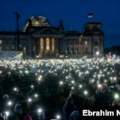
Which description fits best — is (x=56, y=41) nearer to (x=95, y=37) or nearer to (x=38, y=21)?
(x=95, y=37)

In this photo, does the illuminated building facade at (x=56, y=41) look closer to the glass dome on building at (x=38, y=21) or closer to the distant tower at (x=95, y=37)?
the distant tower at (x=95, y=37)

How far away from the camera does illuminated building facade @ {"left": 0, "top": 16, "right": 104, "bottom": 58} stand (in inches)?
5187

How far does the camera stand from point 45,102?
1800 cm

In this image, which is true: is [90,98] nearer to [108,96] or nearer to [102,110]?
[108,96]

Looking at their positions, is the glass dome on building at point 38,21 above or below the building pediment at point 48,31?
above

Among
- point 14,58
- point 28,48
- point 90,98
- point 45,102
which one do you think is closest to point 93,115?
point 90,98

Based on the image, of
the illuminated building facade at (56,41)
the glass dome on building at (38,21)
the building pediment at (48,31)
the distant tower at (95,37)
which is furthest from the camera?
the glass dome on building at (38,21)

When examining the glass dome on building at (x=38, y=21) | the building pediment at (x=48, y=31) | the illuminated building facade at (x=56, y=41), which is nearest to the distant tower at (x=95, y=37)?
the illuminated building facade at (x=56, y=41)

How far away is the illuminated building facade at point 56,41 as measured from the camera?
432 feet

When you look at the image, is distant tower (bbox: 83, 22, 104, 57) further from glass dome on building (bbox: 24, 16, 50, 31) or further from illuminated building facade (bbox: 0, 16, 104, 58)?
glass dome on building (bbox: 24, 16, 50, 31)

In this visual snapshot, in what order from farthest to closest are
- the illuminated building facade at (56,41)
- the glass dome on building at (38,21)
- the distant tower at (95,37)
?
1. the glass dome on building at (38,21)
2. the distant tower at (95,37)
3. the illuminated building facade at (56,41)

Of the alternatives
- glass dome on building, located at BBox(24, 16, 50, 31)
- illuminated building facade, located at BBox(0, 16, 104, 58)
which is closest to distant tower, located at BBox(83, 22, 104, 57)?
illuminated building facade, located at BBox(0, 16, 104, 58)

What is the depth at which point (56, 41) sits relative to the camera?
13400cm

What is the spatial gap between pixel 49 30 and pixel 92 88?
113 m
